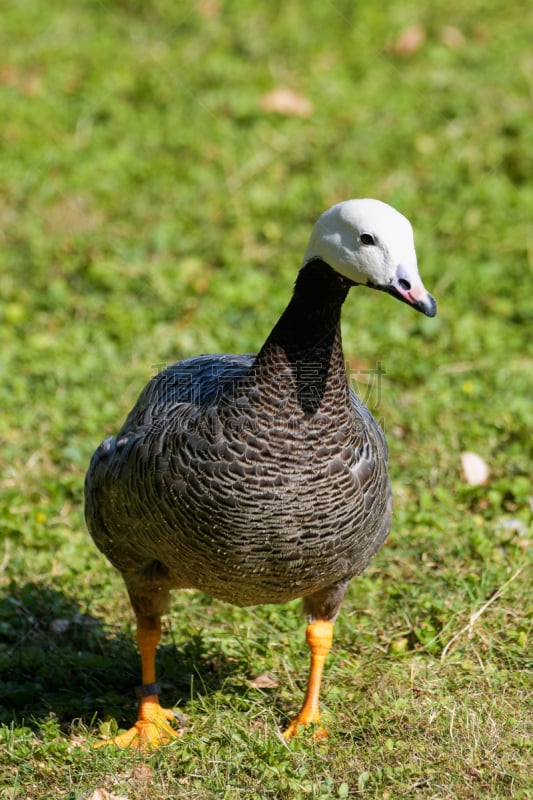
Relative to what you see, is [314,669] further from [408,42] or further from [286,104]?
[408,42]

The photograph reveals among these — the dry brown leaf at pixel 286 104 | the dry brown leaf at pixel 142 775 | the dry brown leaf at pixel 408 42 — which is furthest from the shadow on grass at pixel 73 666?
the dry brown leaf at pixel 408 42

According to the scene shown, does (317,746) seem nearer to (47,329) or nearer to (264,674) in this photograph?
(264,674)

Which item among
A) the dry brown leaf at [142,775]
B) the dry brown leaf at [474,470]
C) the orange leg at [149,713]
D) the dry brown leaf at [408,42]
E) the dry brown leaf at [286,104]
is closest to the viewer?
the dry brown leaf at [142,775]

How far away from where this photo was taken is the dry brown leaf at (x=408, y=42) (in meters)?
8.66

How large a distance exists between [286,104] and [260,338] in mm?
2725

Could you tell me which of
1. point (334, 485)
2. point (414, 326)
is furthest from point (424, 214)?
point (334, 485)

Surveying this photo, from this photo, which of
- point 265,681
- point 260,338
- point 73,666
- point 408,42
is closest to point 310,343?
point 265,681

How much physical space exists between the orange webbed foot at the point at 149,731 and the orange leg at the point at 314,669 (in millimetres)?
460

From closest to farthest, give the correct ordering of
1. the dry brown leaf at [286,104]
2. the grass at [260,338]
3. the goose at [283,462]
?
the goose at [283,462] < the grass at [260,338] < the dry brown leaf at [286,104]

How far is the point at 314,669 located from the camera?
400 cm

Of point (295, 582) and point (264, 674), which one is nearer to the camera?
point (295, 582)

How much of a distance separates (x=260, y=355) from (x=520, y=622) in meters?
1.68

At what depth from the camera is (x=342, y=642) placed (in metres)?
4.47

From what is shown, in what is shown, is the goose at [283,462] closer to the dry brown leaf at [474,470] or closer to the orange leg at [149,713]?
the orange leg at [149,713]
